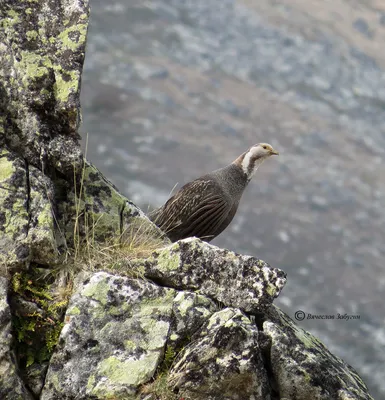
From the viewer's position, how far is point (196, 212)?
11945 mm

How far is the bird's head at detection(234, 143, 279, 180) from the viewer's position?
41.4 ft

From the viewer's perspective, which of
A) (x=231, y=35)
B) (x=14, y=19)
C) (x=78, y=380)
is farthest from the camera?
(x=231, y=35)

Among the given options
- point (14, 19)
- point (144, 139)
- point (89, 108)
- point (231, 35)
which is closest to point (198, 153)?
point (144, 139)

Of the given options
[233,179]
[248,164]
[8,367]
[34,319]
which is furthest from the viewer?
[248,164]

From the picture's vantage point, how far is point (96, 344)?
7.34 m

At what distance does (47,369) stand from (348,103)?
11881cm

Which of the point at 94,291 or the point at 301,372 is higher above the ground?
the point at 94,291

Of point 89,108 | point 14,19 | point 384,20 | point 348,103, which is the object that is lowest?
point 89,108

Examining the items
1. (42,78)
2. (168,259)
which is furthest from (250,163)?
(168,259)

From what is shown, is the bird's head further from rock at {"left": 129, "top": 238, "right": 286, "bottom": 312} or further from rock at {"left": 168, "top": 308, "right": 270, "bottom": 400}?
rock at {"left": 168, "top": 308, "right": 270, "bottom": 400}

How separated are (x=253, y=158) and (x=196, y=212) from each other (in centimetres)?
140

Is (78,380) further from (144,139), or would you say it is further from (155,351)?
(144,139)

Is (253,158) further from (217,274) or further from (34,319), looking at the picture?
(34,319)

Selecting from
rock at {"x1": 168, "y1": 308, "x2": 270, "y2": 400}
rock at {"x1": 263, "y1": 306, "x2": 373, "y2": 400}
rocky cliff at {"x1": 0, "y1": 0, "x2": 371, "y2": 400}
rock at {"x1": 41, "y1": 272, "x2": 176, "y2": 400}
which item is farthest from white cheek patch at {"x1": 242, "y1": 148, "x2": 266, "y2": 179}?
rock at {"x1": 168, "y1": 308, "x2": 270, "y2": 400}
